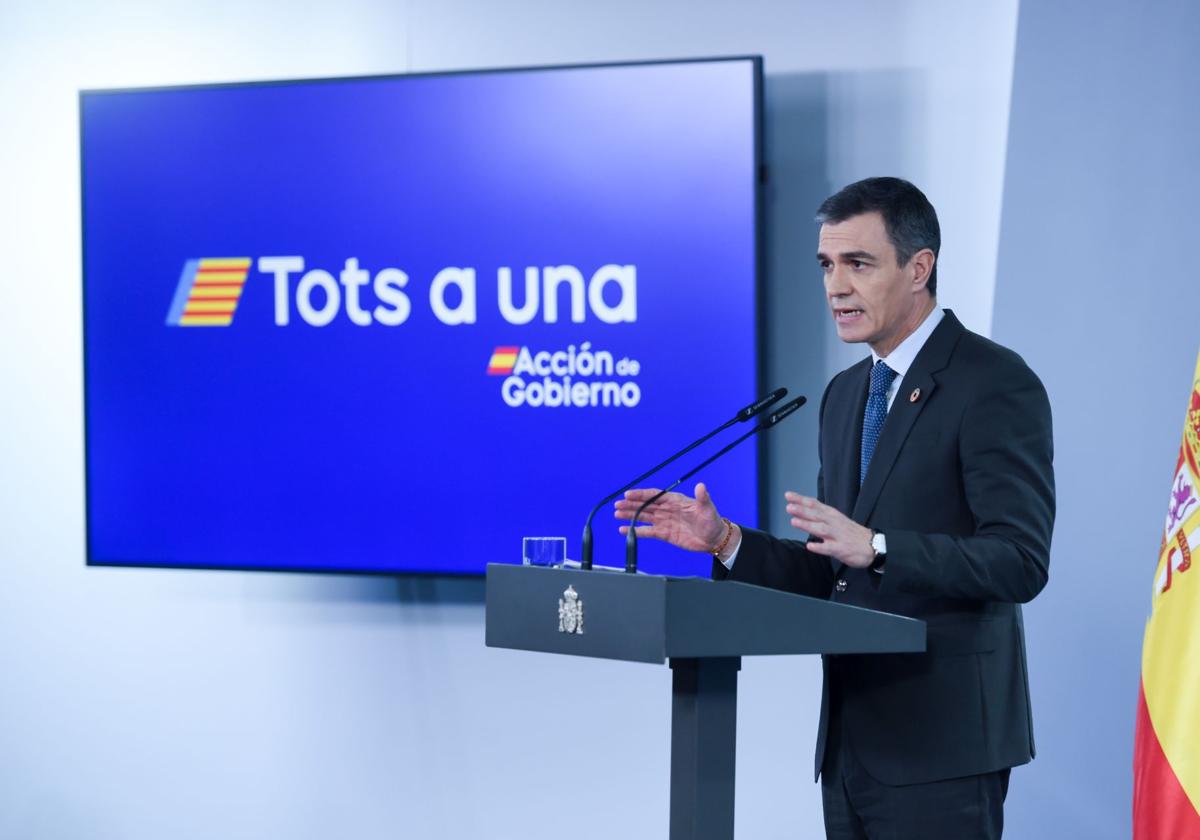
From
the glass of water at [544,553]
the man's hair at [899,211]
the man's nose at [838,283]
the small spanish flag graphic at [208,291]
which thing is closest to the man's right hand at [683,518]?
the glass of water at [544,553]

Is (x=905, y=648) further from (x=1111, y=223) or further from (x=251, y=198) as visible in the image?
(x=251, y=198)

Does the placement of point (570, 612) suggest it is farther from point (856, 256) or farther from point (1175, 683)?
point (1175, 683)

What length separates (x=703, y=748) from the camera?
1921mm

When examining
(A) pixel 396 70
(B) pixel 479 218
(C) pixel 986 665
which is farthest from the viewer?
(A) pixel 396 70

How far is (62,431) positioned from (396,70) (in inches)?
63.5

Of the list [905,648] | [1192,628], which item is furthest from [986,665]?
[1192,628]

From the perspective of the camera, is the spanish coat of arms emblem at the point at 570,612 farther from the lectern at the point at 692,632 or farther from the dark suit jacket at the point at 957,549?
the dark suit jacket at the point at 957,549

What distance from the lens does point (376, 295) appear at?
3.96m

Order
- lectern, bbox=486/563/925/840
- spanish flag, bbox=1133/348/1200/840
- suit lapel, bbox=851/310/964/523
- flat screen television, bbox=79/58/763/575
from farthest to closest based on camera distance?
flat screen television, bbox=79/58/763/575 → spanish flag, bbox=1133/348/1200/840 → suit lapel, bbox=851/310/964/523 → lectern, bbox=486/563/925/840

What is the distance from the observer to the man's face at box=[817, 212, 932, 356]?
228 cm

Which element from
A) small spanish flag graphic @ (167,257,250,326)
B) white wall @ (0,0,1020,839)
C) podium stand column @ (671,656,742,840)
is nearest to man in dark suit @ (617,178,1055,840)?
podium stand column @ (671,656,742,840)

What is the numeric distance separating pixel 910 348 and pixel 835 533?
0.50 metres

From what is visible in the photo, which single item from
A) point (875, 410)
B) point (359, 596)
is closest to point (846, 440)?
point (875, 410)

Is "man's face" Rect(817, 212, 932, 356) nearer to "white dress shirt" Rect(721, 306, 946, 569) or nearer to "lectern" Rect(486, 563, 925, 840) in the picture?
"white dress shirt" Rect(721, 306, 946, 569)
